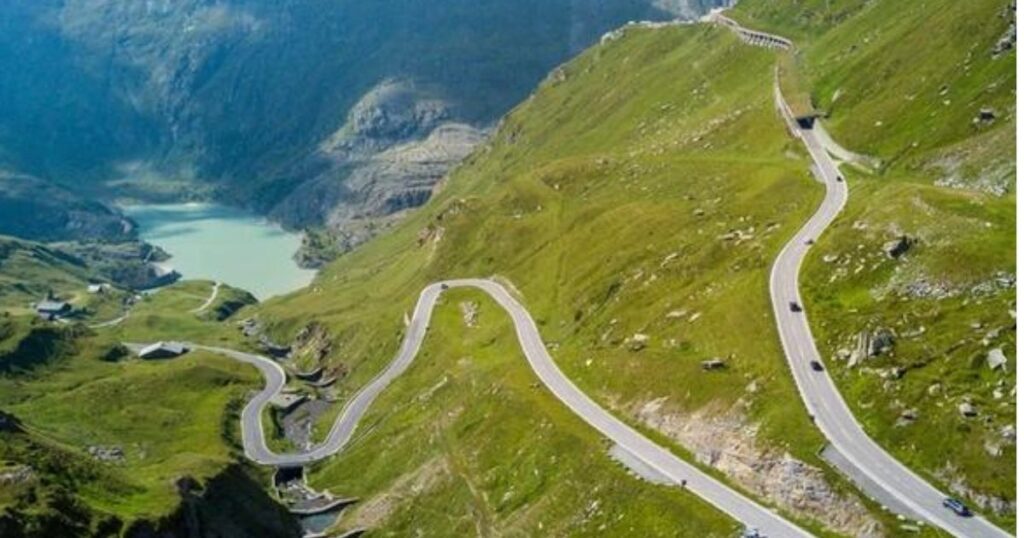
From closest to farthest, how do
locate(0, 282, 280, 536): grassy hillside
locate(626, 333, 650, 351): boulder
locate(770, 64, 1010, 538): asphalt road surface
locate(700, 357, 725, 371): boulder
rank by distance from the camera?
locate(770, 64, 1010, 538): asphalt road surface, locate(0, 282, 280, 536): grassy hillside, locate(700, 357, 725, 371): boulder, locate(626, 333, 650, 351): boulder

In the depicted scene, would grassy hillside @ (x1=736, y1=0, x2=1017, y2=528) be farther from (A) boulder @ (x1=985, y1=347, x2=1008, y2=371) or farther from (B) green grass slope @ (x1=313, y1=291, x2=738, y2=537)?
(B) green grass slope @ (x1=313, y1=291, x2=738, y2=537)

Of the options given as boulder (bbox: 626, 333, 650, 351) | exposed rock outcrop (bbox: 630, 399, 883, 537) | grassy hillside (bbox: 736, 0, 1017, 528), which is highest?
grassy hillside (bbox: 736, 0, 1017, 528)

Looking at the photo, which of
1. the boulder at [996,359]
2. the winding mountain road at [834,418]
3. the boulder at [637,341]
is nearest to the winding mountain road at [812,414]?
the winding mountain road at [834,418]

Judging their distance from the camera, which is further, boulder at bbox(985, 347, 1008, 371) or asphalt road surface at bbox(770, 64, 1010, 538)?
boulder at bbox(985, 347, 1008, 371)

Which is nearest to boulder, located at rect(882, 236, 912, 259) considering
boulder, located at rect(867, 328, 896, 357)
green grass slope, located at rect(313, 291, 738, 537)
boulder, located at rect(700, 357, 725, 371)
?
boulder, located at rect(867, 328, 896, 357)

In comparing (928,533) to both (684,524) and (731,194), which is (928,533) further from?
(731,194)

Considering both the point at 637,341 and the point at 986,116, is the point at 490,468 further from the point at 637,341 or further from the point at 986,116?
the point at 986,116

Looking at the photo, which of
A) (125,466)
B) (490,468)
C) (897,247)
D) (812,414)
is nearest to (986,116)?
(897,247)

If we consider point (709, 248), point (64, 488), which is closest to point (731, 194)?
point (709, 248)
